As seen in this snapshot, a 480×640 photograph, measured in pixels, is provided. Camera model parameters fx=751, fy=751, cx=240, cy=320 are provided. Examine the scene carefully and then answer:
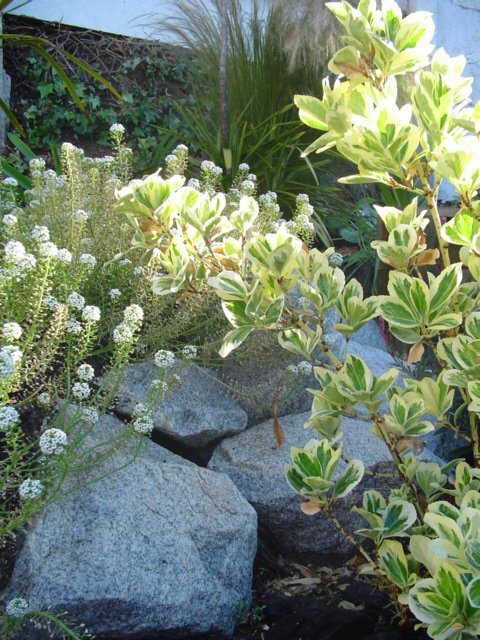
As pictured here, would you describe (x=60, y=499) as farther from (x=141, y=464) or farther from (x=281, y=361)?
(x=281, y=361)

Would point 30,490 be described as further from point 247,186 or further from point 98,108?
point 98,108

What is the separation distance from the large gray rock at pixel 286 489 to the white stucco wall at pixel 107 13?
17.5 ft

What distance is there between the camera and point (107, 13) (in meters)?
7.24

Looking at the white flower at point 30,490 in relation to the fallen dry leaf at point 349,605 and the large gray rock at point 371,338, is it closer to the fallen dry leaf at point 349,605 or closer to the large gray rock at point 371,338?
the fallen dry leaf at point 349,605

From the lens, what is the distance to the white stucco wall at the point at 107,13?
6.97 metres

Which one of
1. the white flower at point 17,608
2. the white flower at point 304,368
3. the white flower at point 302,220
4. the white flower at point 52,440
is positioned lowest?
the white flower at point 17,608

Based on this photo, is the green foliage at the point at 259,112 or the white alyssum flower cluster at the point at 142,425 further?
the green foliage at the point at 259,112

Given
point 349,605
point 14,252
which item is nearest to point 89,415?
point 14,252

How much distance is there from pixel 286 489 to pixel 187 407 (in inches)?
21.9

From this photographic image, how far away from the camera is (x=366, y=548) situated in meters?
2.82

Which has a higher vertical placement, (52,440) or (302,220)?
(302,220)

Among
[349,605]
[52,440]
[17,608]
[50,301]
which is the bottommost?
[349,605]

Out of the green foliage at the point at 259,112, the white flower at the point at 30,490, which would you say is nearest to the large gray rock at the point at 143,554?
the white flower at the point at 30,490

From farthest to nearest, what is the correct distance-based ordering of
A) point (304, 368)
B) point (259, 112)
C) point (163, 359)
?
point (259, 112), point (304, 368), point (163, 359)
